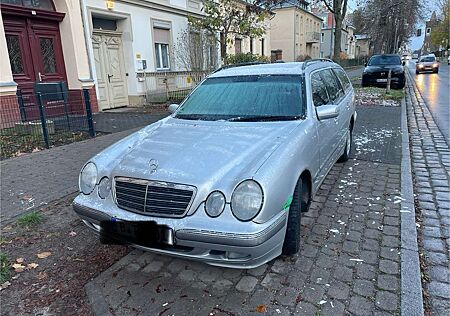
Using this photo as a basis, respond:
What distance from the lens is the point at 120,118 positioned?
34.9ft

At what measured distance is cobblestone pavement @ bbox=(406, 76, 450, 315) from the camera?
2582 mm

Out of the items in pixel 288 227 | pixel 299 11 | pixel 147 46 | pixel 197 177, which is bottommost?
pixel 288 227

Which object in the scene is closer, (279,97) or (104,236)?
(104,236)

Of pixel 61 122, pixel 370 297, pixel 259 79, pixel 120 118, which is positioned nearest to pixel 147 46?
pixel 120 118

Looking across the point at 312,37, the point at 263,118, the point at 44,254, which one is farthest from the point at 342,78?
the point at 312,37

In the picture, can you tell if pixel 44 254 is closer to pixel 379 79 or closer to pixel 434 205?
pixel 434 205

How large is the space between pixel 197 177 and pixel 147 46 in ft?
40.9

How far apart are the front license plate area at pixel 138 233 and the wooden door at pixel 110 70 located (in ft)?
34.5

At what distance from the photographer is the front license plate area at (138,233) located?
235 centimetres

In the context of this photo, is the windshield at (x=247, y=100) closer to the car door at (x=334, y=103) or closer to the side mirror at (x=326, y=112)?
the side mirror at (x=326, y=112)

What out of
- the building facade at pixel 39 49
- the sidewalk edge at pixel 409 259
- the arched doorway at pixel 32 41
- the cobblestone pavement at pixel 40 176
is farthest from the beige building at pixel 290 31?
the sidewalk edge at pixel 409 259

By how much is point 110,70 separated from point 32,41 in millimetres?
3221

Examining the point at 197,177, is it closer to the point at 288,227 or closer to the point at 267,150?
the point at 267,150

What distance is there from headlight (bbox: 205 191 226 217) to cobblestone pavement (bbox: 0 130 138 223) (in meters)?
2.92
